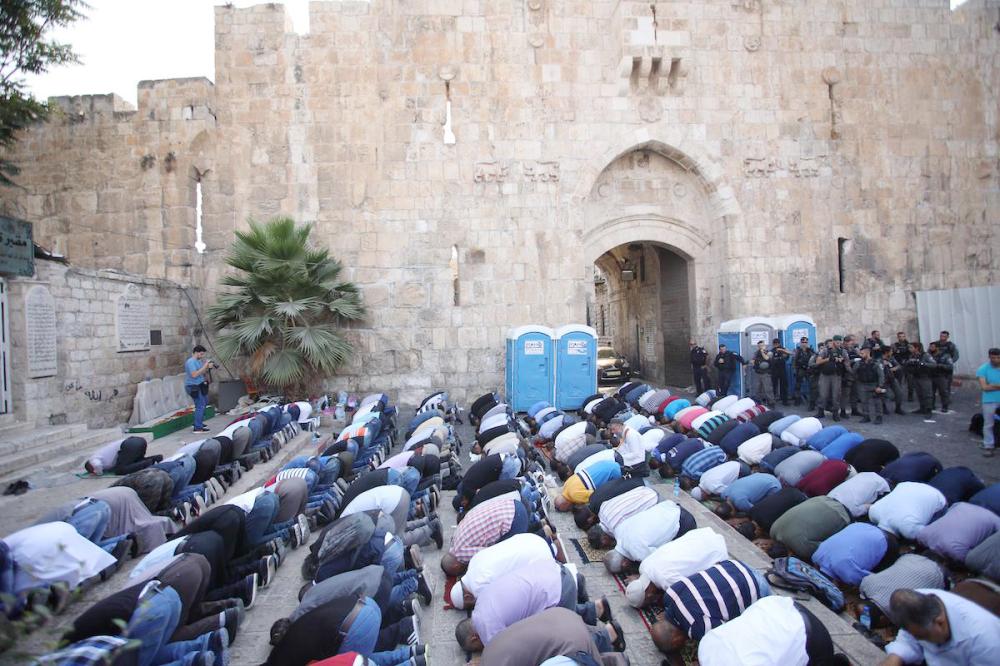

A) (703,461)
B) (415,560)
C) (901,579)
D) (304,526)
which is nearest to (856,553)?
(901,579)

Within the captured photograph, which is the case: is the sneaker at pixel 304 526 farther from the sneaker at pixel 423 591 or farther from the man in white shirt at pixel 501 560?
the man in white shirt at pixel 501 560

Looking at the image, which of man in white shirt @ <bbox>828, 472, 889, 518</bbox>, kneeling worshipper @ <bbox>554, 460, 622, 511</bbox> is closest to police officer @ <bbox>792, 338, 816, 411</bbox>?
man in white shirt @ <bbox>828, 472, 889, 518</bbox>

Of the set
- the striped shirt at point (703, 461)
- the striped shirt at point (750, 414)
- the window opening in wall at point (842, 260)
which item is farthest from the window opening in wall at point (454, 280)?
the window opening in wall at point (842, 260)

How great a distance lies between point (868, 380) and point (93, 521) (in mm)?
11477

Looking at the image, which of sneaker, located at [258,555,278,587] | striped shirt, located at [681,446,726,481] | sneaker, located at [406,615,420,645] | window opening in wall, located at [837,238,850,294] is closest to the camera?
sneaker, located at [406,615,420,645]

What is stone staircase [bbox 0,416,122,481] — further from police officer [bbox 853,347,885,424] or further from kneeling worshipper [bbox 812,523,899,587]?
police officer [bbox 853,347,885,424]

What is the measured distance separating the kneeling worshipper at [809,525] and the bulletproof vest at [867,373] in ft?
20.0

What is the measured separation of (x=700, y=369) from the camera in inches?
511

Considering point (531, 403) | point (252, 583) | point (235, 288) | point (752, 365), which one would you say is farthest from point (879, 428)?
point (235, 288)

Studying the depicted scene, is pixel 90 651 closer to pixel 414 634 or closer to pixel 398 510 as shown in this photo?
pixel 414 634

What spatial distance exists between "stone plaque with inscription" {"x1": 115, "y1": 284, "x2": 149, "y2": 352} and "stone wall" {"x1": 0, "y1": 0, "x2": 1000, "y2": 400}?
5.34 ft

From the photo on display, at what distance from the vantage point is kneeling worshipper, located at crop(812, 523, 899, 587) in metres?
4.08

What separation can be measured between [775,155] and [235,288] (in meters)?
13.5

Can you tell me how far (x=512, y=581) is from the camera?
11.6ft
